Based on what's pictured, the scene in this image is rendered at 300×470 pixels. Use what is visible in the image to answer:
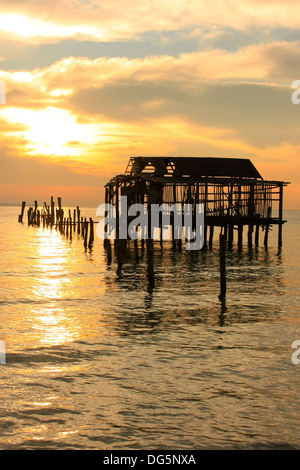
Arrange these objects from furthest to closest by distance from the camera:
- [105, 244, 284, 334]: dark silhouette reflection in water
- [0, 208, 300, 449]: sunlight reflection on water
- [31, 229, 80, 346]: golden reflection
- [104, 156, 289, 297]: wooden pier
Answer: [104, 156, 289, 297]: wooden pier, [105, 244, 284, 334]: dark silhouette reflection in water, [31, 229, 80, 346]: golden reflection, [0, 208, 300, 449]: sunlight reflection on water

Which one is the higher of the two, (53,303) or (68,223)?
(68,223)

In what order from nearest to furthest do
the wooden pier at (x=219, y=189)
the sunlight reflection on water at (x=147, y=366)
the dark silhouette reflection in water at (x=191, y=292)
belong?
the sunlight reflection on water at (x=147, y=366)
the dark silhouette reflection in water at (x=191, y=292)
the wooden pier at (x=219, y=189)

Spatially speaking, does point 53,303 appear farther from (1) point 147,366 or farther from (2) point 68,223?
(2) point 68,223

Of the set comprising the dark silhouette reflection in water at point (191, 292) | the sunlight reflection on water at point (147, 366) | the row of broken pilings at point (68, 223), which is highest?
the row of broken pilings at point (68, 223)

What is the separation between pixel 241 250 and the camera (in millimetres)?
39250

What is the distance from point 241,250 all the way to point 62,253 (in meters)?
13.1

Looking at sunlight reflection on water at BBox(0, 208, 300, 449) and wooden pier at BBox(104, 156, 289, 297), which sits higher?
wooden pier at BBox(104, 156, 289, 297)

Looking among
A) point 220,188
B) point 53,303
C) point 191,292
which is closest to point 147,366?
point 53,303

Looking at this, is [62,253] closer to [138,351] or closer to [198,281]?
[198,281]

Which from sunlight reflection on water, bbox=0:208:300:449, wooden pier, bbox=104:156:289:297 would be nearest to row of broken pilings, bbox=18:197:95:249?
wooden pier, bbox=104:156:289:297

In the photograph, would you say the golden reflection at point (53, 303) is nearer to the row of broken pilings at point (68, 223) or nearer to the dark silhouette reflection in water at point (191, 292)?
the dark silhouette reflection in water at point (191, 292)

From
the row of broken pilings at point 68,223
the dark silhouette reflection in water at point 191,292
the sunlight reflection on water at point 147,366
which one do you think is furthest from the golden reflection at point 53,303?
the row of broken pilings at point 68,223

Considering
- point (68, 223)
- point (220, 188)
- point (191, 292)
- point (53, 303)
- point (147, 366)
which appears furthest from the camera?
point (68, 223)

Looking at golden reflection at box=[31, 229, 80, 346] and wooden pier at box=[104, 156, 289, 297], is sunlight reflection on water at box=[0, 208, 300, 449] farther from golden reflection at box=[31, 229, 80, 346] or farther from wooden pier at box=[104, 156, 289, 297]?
wooden pier at box=[104, 156, 289, 297]
